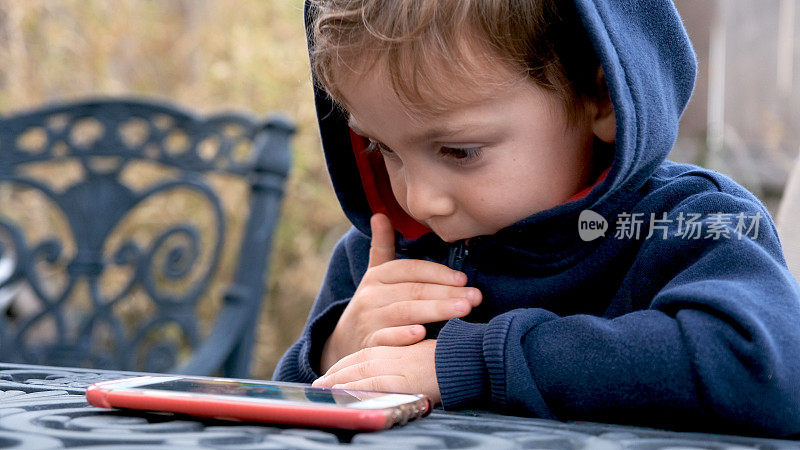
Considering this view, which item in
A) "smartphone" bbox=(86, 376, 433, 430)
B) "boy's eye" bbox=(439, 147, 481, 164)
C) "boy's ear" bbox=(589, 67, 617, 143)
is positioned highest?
"boy's ear" bbox=(589, 67, 617, 143)

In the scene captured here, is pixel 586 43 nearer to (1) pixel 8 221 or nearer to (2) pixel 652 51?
(2) pixel 652 51

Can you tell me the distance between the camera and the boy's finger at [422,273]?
1.15 m

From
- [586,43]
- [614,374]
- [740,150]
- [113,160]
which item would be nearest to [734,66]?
[740,150]

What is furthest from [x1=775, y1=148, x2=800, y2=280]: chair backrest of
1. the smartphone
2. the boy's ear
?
the smartphone

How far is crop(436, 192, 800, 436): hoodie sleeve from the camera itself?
2.60 ft

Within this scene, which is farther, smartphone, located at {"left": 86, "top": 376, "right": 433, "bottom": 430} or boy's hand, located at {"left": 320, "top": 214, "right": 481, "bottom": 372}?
boy's hand, located at {"left": 320, "top": 214, "right": 481, "bottom": 372}

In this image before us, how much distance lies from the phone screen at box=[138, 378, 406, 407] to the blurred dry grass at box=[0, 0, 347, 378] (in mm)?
3013

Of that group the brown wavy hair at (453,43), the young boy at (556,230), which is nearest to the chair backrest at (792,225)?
the young boy at (556,230)

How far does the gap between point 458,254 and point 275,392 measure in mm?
479

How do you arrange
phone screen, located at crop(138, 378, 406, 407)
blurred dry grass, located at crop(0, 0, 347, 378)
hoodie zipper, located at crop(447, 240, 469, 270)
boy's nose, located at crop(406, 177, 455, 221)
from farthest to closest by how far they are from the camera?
1. blurred dry grass, located at crop(0, 0, 347, 378)
2. hoodie zipper, located at crop(447, 240, 469, 270)
3. boy's nose, located at crop(406, 177, 455, 221)
4. phone screen, located at crop(138, 378, 406, 407)

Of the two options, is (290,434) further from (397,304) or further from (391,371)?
(397,304)

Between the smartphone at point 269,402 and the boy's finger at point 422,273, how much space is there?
36 cm

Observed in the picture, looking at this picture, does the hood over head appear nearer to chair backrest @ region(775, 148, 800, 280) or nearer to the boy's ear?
A: the boy's ear

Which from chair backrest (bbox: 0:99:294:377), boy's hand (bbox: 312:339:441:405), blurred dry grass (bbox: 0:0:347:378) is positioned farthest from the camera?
blurred dry grass (bbox: 0:0:347:378)
